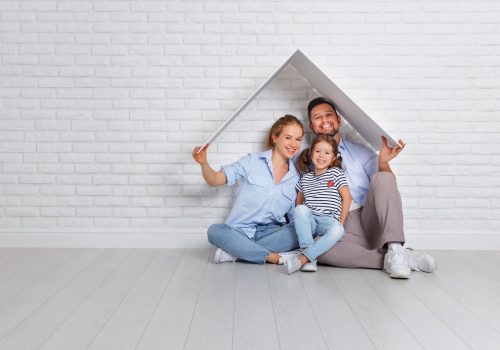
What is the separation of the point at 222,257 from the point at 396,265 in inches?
36.5

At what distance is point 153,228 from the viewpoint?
3.62 m

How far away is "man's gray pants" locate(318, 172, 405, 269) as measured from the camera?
308 centimetres

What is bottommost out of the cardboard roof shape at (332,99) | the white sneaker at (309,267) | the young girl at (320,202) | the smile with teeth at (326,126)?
the white sneaker at (309,267)

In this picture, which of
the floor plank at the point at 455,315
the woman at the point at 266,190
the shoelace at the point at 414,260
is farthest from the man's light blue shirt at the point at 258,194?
the floor plank at the point at 455,315

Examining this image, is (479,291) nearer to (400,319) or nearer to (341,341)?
(400,319)

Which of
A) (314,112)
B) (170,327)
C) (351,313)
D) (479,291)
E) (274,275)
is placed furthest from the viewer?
(314,112)

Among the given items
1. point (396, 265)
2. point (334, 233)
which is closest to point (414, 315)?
point (396, 265)

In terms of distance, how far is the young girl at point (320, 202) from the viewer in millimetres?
3078

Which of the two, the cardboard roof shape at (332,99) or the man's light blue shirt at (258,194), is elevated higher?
the cardboard roof shape at (332,99)

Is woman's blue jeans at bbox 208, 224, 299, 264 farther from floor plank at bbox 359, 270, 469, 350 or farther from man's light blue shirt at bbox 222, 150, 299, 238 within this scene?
floor plank at bbox 359, 270, 469, 350

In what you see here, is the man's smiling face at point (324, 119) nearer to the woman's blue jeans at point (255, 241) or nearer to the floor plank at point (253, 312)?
the woman's blue jeans at point (255, 241)

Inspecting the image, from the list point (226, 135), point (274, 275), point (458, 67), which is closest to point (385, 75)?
point (458, 67)

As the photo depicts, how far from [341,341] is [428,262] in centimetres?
115

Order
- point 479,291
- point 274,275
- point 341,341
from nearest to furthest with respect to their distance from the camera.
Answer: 1. point 341,341
2. point 479,291
3. point 274,275
